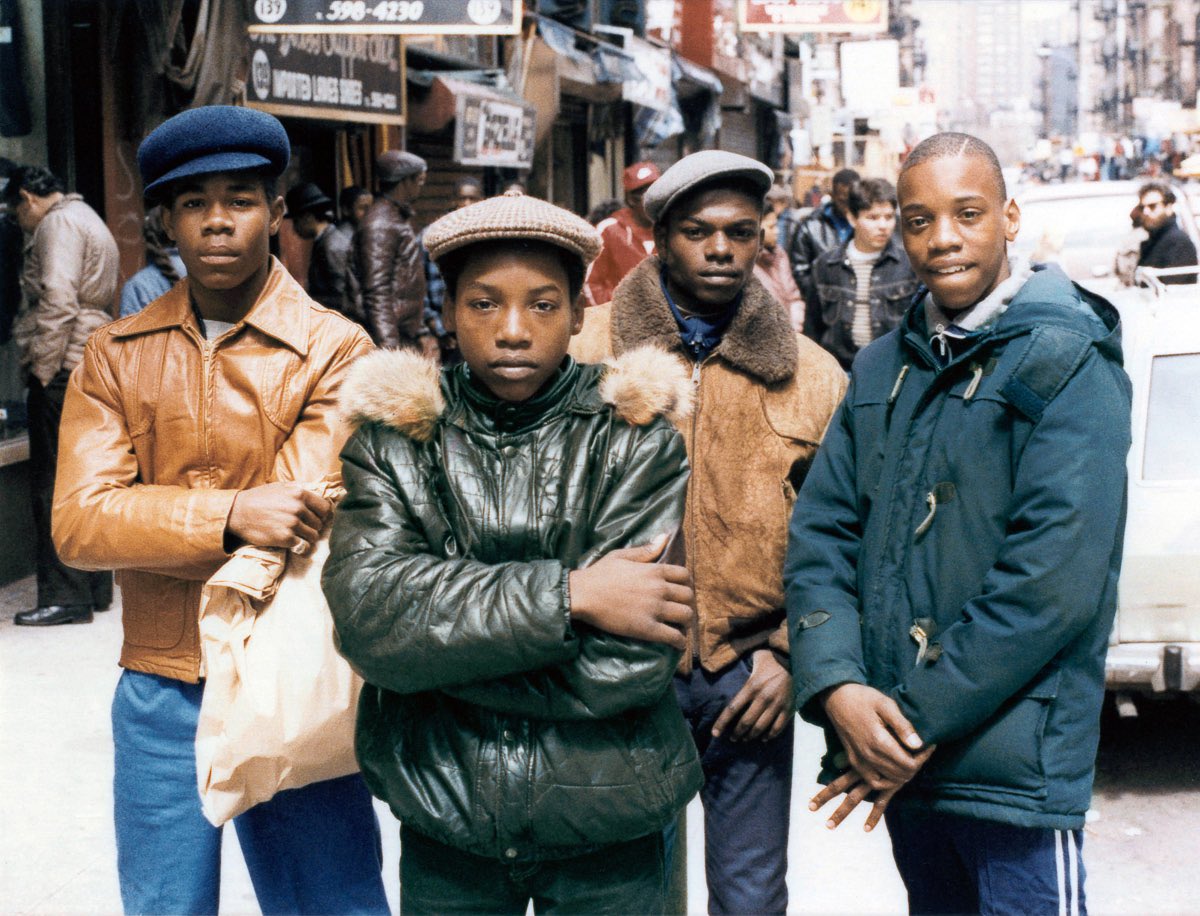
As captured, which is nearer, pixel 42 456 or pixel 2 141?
pixel 42 456

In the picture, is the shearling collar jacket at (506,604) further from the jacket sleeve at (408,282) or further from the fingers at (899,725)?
the jacket sleeve at (408,282)

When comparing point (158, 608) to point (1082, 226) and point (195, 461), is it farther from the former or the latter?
point (1082, 226)

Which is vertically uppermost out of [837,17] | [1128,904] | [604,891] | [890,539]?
[837,17]

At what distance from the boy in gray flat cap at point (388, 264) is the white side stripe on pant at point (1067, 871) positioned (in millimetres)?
7826

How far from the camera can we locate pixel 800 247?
1080 cm

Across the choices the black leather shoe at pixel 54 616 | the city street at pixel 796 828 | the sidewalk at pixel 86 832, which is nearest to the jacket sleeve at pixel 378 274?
the black leather shoe at pixel 54 616

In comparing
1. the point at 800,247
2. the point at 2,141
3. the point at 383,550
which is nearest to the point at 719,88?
the point at 800,247

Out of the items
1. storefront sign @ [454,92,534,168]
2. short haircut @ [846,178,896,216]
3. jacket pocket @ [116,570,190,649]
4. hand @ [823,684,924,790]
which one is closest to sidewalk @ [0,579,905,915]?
jacket pocket @ [116,570,190,649]

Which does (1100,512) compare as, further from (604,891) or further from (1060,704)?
(604,891)

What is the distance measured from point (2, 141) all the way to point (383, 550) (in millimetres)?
6970

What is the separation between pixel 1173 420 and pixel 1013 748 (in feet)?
10.2

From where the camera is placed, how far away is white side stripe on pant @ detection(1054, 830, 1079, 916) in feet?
7.89

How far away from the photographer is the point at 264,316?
2.79m

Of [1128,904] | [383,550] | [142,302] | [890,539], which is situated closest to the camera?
[383,550]
